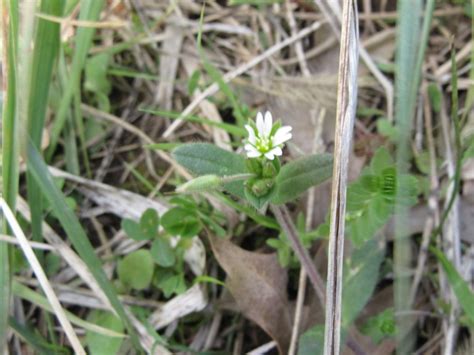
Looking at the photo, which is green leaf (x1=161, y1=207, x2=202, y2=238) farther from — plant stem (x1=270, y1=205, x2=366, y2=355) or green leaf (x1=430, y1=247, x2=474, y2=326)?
green leaf (x1=430, y1=247, x2=474, y2=326)

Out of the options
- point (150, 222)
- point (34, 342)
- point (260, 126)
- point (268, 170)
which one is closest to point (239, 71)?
point (150, 222)

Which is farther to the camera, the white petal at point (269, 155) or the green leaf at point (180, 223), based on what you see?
the green leaf at point (180, 223)

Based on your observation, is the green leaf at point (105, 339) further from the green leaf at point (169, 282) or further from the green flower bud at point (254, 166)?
the green flower bud at point (254, 166)

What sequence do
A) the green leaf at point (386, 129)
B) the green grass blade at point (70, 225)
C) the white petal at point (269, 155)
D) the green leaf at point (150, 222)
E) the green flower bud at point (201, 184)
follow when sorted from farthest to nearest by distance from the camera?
the green leaf at point (386, 129) → the green leaf at point (150, 222) → the green grass blade at point (70, 225) → the white petal at point (269, 155) → the green flower bud at point (201, 184)

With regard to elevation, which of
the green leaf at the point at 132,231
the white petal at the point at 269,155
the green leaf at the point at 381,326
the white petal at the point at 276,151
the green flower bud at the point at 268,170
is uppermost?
the white petal at the point at 276,151

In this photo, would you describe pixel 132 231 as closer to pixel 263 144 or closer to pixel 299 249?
pixel 299 249

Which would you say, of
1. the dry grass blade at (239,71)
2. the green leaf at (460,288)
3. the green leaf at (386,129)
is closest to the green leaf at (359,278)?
the green leaf at (460,288)

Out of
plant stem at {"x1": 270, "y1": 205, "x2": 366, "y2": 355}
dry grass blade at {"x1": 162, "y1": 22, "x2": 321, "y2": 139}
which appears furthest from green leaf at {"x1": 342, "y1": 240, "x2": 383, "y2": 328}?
dry grass blade at {"x1": 162, "y1": 22, "x2": 321, "y2": 139}
